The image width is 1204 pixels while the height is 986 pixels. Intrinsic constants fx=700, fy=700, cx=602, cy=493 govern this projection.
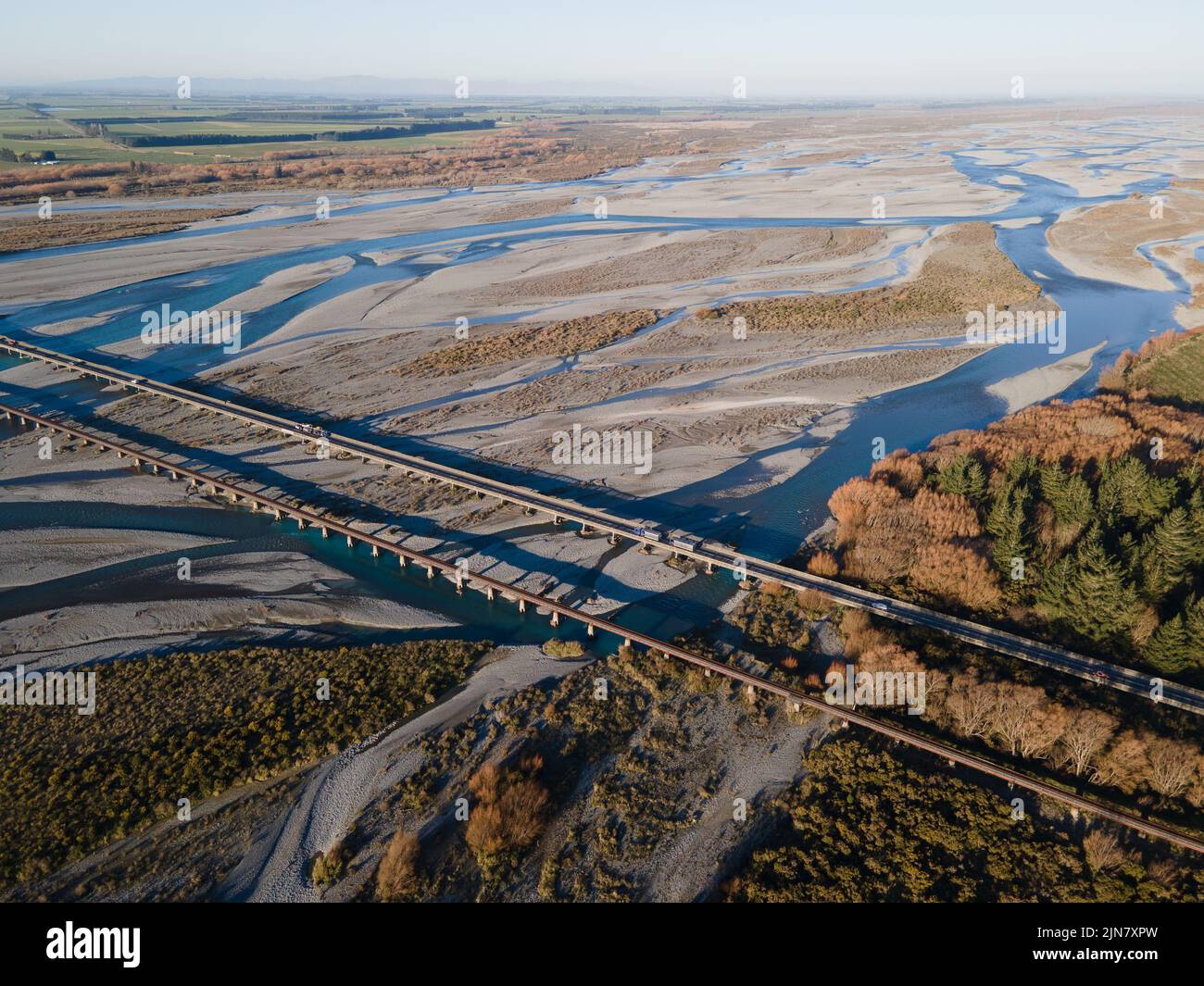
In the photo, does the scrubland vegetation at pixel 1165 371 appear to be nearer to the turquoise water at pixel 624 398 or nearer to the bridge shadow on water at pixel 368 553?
the turquoise water at pixel 624 398

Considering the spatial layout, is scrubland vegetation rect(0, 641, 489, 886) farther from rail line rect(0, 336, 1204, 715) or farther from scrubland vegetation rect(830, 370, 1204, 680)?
scrubland vegetation rect(830, 370, 1204, 680)

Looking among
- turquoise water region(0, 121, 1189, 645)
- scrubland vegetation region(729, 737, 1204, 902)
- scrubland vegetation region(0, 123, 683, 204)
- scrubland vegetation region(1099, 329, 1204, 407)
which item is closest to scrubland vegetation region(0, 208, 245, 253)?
turquoise water region(0, 121, 1189, 645)

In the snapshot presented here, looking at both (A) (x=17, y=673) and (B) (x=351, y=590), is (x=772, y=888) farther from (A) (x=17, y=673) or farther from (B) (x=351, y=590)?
(A) (x=17, y=673)

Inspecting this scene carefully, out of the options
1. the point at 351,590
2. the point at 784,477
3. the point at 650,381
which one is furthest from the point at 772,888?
the point at 650,381

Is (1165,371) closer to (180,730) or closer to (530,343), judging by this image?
(530,343)

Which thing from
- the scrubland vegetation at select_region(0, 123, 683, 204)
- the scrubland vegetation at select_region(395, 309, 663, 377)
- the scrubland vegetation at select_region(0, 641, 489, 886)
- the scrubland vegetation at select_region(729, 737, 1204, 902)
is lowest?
the scrubland vegetation at select_region(729, 737, 1204, 902)

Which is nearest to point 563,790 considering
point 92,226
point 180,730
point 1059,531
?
point 180,730
